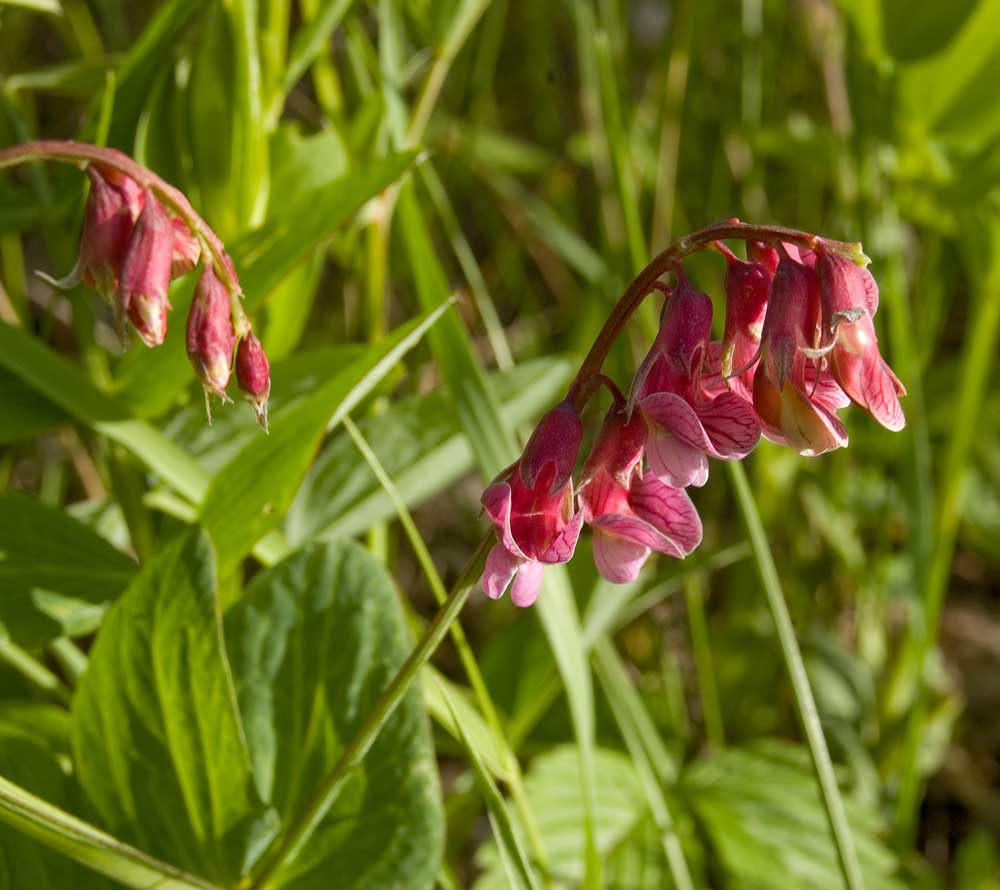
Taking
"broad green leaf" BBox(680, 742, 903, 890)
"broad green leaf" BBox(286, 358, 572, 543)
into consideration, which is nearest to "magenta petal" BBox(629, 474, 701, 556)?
"broad green leaf" BBox(286, 358, 572, 543)

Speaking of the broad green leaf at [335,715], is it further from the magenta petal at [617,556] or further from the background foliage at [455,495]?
the magenta petal at [617,556]

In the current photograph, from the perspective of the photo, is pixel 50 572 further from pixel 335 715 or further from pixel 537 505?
pixel 537 505

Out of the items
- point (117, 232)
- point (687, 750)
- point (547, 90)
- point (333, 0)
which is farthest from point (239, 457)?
point (547, 90)

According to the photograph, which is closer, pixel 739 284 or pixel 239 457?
pixel 739 284

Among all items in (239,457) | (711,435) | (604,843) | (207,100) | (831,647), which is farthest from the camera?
(831,647)

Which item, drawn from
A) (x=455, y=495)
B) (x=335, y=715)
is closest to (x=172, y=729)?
(x=335, y=715)

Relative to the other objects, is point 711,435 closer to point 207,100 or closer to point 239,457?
point 239,457

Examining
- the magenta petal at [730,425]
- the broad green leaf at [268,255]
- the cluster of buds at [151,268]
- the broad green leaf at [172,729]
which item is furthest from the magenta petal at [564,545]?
the broad green leaf at [268,255]
